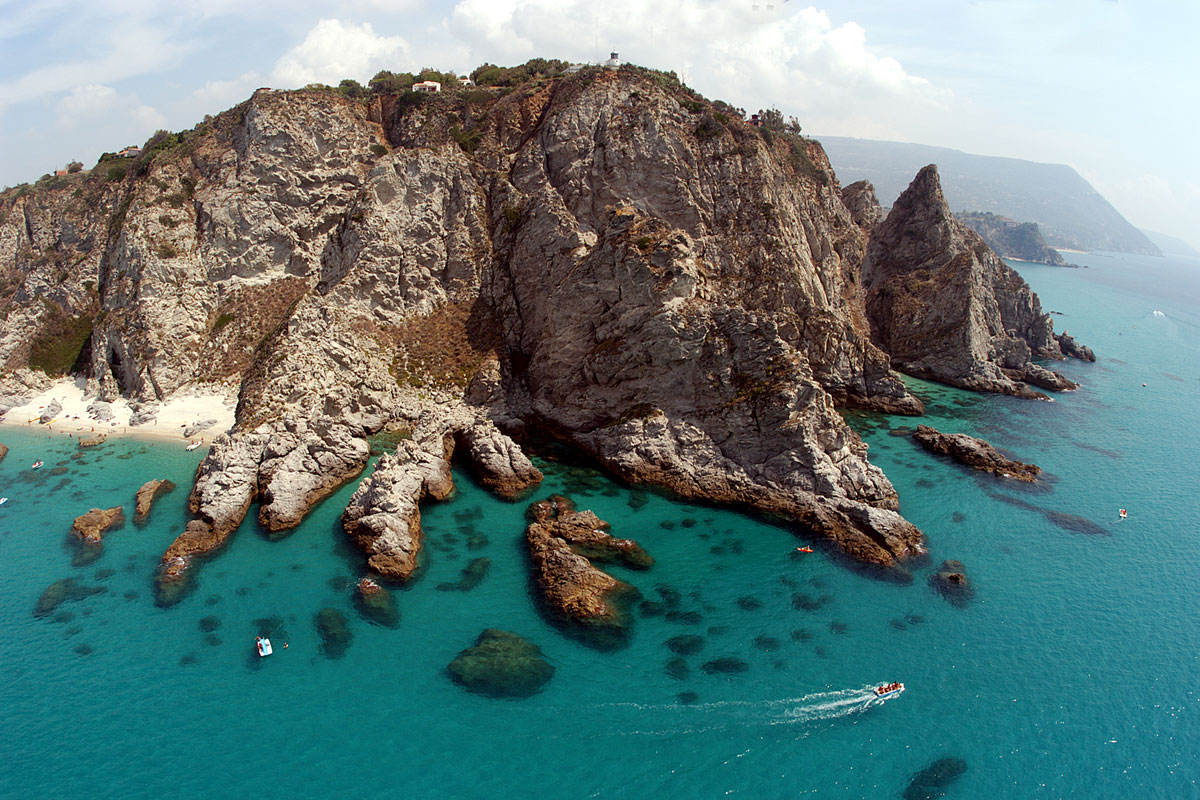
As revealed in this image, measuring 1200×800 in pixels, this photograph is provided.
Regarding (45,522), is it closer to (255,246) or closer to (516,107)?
(255,246)

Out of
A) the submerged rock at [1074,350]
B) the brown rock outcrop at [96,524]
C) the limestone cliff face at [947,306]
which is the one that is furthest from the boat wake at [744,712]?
the submerged rock at [1074,350]

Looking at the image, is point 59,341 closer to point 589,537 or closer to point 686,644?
point 589,537

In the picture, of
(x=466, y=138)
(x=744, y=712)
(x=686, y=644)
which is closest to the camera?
(x=744, y=712)

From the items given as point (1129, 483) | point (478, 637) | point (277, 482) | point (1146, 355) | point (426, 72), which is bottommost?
point (478, 637)

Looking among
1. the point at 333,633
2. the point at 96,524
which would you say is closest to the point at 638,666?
the point at 333,633

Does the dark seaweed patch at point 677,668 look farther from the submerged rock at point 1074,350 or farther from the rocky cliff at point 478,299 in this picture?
the submerged rock at point 1074,350

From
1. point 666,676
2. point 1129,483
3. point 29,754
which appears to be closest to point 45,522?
point 29,754
